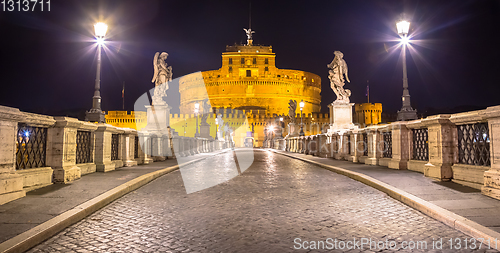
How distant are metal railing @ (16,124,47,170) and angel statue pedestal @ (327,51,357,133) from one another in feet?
49.2

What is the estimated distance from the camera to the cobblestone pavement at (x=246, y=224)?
3248 mm

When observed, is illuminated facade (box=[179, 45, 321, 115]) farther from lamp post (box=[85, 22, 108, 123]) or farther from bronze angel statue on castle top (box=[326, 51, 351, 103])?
lamp post (box=[85, 22, 108, 123])

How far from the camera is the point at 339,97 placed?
19.2m

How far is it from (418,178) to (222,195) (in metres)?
4.06

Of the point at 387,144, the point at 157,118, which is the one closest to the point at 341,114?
the point at 387,144

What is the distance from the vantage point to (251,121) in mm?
72438

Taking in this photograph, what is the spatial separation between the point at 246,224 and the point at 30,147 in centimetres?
436

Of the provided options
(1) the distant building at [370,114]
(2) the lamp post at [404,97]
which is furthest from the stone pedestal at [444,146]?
(1) the distant building at [370,114]

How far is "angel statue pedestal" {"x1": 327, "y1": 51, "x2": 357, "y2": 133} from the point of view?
18.8 m

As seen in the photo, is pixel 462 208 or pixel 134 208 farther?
pixel 134 208

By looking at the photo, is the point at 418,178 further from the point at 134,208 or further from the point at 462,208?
the point at 134,208

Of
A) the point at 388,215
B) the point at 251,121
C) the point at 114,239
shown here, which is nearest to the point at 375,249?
the point at 388,215

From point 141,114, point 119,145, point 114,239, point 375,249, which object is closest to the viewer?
point 375,249

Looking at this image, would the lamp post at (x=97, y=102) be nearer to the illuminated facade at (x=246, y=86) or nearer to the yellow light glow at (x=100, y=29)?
the yellow light glow at (x=100, y=29)
